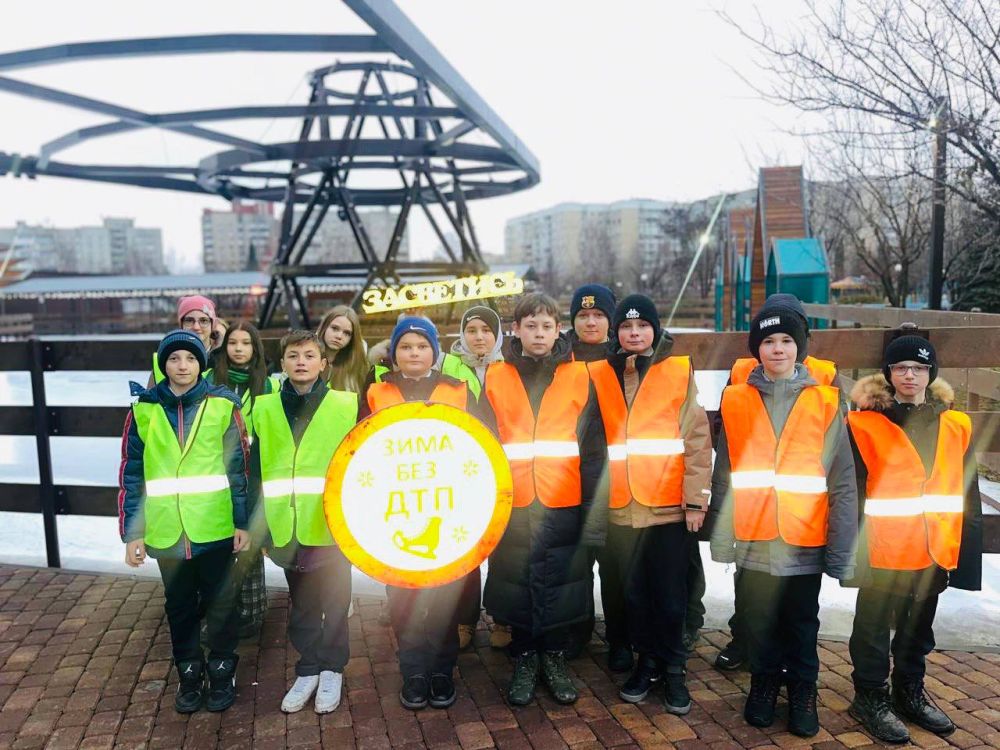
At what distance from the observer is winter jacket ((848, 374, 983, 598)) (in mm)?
3203

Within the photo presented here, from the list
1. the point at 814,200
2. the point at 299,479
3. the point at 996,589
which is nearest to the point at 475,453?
the point at 299,479

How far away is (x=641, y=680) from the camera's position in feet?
11.5

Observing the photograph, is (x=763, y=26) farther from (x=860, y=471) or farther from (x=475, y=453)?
(x=475, y=453)

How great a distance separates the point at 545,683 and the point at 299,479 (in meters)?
1.56

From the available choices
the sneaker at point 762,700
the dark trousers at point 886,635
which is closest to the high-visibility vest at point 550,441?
the sneaker at point 762,700

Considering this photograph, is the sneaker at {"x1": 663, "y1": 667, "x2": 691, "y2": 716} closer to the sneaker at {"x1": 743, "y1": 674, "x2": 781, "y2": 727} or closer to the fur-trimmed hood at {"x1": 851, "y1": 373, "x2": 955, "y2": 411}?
the sneaker at {"x1": 743, "y1": 674, "x2": 781, "y2": 727}

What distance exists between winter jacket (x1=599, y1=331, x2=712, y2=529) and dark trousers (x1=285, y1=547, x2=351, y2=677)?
132 cm

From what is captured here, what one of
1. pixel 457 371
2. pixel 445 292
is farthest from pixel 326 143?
pixel 457 371

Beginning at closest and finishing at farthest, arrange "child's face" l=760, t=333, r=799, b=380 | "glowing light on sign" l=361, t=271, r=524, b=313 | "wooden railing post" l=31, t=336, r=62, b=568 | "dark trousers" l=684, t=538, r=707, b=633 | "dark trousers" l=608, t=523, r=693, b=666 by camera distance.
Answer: "child's face" l=760, t=333, r=799, b=380 → "dark trousers" l=608, t=523, r=693, b=666 → "dark trousers" l=684, t=538, r=707, b=633 → "wooden railing post" l=31, t=336, r=62, b=568 → "glowing light on sign" l=361, t=271, r=524, b=313

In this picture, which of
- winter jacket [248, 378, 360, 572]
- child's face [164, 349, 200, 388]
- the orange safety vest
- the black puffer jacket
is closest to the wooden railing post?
child's face [164, 349, 200, 388]

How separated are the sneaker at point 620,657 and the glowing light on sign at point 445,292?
547 centimetres

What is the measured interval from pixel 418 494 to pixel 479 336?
1140 millimetres

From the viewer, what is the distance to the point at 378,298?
1100 cm

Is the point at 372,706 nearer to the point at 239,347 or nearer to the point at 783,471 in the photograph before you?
the point at 239,347
